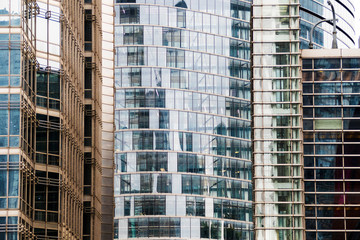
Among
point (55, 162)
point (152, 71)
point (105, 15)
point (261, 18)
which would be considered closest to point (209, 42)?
point (152, 71)

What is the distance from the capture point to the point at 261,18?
106 meters

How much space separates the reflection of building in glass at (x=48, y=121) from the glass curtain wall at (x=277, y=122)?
54.3 ft

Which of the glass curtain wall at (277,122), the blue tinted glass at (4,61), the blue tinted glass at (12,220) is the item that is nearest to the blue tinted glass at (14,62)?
the blue tinted glass at (4,61)

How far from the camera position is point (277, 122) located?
340ft

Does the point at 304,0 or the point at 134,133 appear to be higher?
the point at 304,0

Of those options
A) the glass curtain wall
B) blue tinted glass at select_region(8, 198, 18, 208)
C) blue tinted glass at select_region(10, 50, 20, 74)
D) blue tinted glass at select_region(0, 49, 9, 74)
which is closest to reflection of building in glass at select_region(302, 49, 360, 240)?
the glass curtain wall

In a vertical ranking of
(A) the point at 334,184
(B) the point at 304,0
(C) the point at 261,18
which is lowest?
(A) the point at 334,184

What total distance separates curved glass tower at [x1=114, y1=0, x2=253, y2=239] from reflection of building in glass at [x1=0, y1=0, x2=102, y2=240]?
2273 inches

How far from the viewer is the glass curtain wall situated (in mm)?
100125

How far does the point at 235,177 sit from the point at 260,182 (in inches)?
2634

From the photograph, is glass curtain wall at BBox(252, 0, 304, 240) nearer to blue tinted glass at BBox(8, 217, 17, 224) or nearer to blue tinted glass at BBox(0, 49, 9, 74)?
blue tinted glass at BBox(8, 217, 17, 224)

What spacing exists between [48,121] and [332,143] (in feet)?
105

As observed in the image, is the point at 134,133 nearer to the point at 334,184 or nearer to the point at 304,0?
the point at 304,0

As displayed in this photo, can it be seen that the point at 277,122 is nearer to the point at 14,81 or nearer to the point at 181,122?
the point at 14,81
